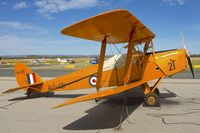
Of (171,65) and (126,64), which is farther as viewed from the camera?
(171,65)

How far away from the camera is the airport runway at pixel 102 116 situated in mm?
5078

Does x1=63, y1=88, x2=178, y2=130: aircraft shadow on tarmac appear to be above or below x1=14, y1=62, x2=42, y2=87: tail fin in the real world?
below

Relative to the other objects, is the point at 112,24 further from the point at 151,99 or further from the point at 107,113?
the point at 151,99

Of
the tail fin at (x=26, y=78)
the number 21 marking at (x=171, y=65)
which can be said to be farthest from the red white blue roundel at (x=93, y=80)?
the number 21 marking at (x=171, y=65)

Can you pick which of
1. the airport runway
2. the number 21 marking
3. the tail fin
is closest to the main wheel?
the airport runway

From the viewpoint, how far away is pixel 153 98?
7.09 m

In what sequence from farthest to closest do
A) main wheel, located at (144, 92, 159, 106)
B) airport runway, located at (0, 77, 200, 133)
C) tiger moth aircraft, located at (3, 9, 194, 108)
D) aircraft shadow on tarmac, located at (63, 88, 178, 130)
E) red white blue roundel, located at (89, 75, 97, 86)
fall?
red white blue roundel, located at (89, 75, 97, 86)
main wheel, located at (144, 92, 159, 106)
tiger moth aircraft, located at (3, 9, 194, 108)
aircraft shadow on tarmac, located at (63, 88, 178, 130)
airport runway, located at (0, 77, 200, 133)

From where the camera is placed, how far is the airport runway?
16.7 feet

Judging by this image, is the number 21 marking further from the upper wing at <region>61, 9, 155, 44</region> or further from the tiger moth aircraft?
the upper wing at <region>61, 9, 155, 44</region>

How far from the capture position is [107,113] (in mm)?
6484

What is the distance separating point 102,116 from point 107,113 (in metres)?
0.37

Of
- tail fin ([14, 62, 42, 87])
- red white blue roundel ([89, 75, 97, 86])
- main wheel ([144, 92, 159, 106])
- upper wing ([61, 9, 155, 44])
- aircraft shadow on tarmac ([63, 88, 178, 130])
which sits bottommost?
aircraft shadow on tarmac ([63, 88, 178, 130])

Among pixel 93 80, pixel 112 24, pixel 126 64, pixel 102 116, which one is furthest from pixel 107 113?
pixel 112 24

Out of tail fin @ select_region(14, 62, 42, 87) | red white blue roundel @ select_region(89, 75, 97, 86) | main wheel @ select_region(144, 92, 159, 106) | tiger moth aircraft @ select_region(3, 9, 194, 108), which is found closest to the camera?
tiger moth aircraft @ select_region(3, 9, 194, 108)
